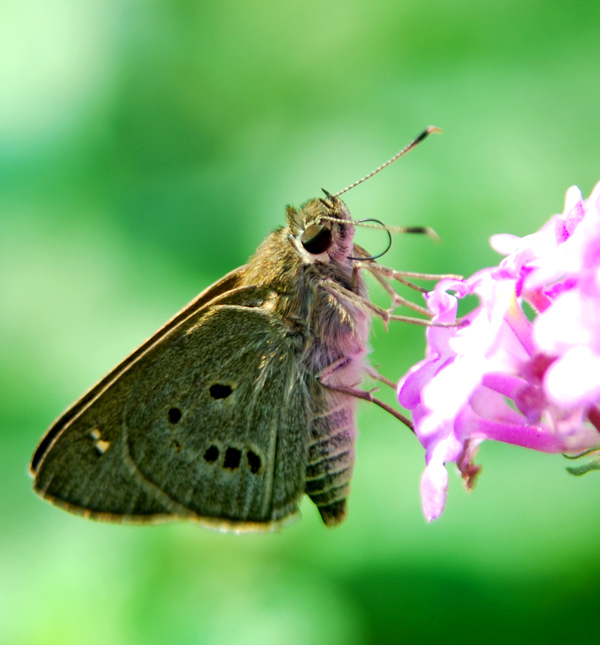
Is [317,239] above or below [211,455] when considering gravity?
above

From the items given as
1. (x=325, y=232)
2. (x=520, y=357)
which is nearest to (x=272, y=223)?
(x=325, y=232)

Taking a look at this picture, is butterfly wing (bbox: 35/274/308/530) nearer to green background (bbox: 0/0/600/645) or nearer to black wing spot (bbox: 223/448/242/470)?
black wing spot (bbox: 223/448/242/470)

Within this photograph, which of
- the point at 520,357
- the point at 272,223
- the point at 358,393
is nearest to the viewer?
the point at 520,357

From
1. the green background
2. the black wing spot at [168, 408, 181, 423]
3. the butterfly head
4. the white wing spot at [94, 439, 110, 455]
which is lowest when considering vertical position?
the green background

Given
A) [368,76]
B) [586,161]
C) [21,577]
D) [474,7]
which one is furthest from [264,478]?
[474,7]

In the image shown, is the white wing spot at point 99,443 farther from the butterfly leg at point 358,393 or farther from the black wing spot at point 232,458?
the butterfly leg at point 358,393

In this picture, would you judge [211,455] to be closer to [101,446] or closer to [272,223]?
[101,446]

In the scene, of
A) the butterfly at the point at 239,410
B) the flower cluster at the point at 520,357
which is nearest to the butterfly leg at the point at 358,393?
the butterfly at the point at 239,410

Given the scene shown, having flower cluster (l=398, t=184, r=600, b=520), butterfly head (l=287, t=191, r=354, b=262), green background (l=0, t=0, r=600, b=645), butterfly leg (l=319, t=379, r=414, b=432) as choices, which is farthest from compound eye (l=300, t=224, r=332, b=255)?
green background (l=0, t=0, r=600, b=645)
